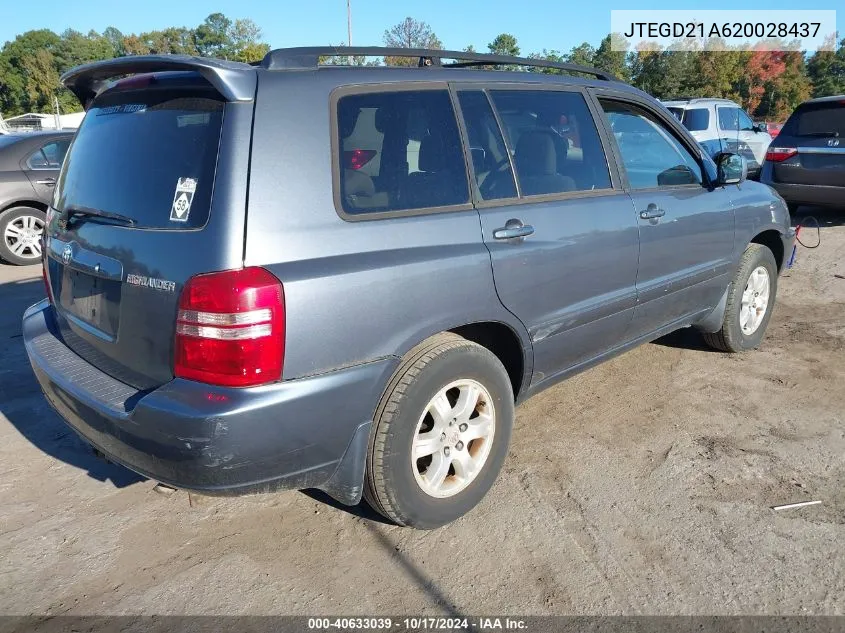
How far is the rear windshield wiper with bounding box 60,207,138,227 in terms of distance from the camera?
2392 millimetres

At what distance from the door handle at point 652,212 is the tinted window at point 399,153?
1.26 meters

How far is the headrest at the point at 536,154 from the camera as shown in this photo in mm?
3049

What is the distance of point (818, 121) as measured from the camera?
29.5 ft

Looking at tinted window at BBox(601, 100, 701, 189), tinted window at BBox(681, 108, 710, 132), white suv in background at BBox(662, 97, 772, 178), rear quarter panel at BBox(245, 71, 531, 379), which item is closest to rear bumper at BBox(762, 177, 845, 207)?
white suv in background at BBox(662, 97, 772, 178)

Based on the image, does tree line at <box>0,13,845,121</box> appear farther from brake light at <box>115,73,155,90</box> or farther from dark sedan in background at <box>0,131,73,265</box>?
brake light at <box>115,73,155,90</box>

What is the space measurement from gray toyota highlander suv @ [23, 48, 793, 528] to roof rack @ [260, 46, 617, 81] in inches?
0.5

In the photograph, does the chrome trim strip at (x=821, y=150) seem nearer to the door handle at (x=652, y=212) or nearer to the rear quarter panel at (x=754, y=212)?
the rear quarter panel at (x=754, y=212)

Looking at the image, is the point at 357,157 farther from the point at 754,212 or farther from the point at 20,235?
the point at 20,235

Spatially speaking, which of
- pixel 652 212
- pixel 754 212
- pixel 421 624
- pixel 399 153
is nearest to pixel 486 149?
pixel 399 153

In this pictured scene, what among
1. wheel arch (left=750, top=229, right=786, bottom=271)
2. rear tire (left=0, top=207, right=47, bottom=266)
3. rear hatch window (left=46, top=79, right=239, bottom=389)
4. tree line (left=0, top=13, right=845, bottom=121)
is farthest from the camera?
tree line (left=0, top=13, right=845, bottom=121)

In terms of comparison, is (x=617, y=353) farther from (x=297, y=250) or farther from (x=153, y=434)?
(x=153, y=434)

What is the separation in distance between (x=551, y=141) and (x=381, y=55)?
103 centimetres

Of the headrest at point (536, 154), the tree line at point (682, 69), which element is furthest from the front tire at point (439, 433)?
the tree line at point (682, 69)

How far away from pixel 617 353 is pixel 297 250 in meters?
2.18
